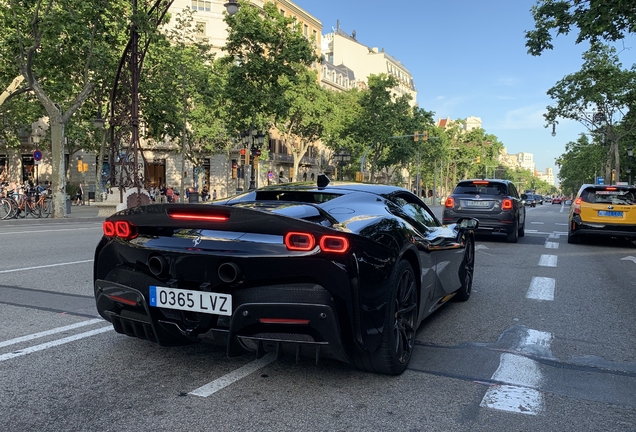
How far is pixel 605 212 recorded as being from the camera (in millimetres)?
13133

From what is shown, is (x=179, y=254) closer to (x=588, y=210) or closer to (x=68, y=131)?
(x=588, y=210)

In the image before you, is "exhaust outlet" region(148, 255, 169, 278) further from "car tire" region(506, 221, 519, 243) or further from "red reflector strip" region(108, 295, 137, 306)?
"car tire" region(506, 221, 519, 243)

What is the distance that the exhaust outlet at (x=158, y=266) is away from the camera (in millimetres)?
3357

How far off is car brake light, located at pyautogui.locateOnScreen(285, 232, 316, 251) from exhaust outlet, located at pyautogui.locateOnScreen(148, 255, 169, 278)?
2.57ft

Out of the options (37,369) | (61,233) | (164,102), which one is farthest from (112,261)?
(164,102)

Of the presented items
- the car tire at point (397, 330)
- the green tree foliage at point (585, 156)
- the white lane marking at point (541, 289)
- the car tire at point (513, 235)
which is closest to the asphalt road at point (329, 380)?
the car tire at point (397, 330)

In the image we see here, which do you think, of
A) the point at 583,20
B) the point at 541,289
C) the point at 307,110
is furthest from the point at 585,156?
the point at 541,289

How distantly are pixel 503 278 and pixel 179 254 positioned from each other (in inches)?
235

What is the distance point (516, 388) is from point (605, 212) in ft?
36.5

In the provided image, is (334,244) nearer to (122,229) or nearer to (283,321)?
(283,321)

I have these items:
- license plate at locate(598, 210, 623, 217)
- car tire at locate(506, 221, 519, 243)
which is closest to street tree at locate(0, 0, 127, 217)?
car tire at locate(506, 221, 519, 243)

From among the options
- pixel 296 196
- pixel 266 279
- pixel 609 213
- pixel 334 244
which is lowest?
pixel 609 213

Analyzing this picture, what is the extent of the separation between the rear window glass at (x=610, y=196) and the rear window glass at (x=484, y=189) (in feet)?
6.33

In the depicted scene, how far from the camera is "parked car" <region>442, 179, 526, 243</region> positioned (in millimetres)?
13289
